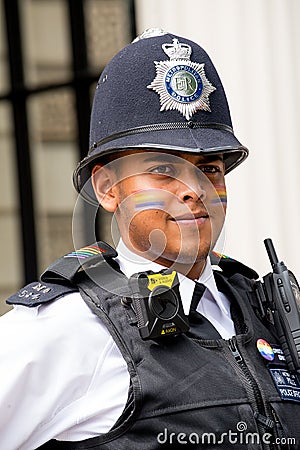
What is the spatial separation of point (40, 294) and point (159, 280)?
0.19 m

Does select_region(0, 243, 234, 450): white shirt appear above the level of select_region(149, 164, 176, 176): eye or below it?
below

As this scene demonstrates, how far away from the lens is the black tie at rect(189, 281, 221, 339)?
1593 mm

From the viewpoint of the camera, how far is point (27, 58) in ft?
13.2

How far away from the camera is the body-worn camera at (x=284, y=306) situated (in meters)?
1.65

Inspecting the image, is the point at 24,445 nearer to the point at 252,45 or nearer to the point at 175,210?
the point at 175,210

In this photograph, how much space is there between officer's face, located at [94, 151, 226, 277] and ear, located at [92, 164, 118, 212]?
16 millimetres

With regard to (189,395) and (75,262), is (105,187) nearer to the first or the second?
(75,262)

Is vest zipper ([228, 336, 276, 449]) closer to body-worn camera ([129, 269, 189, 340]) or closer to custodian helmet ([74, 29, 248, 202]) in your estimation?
body-worn camera ([129, 269, 189, 340])

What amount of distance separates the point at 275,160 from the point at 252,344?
4.06ft

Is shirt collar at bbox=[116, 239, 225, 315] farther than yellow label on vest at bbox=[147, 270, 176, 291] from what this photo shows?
Yes

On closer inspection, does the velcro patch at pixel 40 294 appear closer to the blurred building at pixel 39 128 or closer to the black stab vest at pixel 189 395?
the black stab vest at pixel 189 395

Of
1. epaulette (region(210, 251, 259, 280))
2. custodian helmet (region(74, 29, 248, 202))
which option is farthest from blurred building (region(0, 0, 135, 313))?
custodian helmet (region(74, 29, 248, 202))

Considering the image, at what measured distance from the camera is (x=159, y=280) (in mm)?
1535

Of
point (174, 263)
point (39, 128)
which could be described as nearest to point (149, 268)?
point (174, 263)
